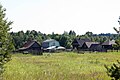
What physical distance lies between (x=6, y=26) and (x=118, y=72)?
6.22 m

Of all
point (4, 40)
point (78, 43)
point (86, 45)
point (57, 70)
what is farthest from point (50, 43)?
point (4, 40)

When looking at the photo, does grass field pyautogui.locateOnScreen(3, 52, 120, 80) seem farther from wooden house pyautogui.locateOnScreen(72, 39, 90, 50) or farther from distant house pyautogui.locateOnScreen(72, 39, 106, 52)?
wooden house pyautogui.locateOnScreen(72, 39, 90, 50)

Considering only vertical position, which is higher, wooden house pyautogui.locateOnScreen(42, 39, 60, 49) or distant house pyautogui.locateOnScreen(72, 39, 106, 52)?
wooden house pyautogui.locateOnScreen(42, 39, 60, 49)

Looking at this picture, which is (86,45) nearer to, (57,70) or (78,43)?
(78,43)

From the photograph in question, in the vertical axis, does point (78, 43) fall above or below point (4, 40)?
above

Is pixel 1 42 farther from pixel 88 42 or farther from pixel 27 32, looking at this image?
pixel 27 32

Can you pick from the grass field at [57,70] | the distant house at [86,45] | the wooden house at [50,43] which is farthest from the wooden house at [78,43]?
the grass field at [57,70]

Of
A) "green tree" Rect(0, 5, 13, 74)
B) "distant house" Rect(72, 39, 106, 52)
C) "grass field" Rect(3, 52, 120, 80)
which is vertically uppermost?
"distant house" Rect(72, 39, 106, 52)

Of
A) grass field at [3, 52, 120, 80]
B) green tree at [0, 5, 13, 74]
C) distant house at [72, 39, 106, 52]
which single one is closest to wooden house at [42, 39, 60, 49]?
distant house at [72, 39, 106, 52]

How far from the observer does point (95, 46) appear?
108 m

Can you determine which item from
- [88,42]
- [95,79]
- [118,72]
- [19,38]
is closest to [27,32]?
[19,38]

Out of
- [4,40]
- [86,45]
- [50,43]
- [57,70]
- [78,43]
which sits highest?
[50,43]

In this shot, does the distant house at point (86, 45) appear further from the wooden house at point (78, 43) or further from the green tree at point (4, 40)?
the green tree at point (4, 40)

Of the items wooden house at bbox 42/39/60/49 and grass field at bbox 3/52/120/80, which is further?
wooden house at bbox 42/39/60/49
